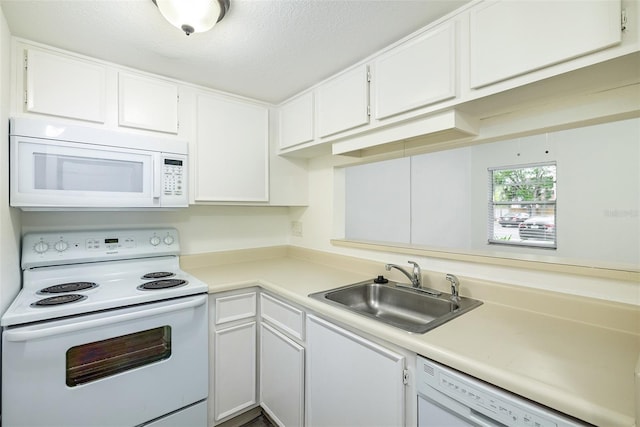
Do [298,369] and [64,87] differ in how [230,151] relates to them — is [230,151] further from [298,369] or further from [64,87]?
[298,369]

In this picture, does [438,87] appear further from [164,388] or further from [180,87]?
[164,388]

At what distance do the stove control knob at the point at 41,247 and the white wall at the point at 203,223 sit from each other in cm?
11

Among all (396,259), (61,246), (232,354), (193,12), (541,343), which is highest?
(193,12)

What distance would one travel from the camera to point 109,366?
4.51 ft

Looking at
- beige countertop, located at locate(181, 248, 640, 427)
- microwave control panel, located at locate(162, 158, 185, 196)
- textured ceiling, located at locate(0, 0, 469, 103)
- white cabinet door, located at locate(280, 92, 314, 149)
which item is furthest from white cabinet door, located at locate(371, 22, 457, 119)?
microwave control panel, located at locate(162, 158, 185, 196)

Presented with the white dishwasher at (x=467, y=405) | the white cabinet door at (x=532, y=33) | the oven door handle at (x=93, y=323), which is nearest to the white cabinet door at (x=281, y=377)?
the oven door handle at (x=93, y=323)

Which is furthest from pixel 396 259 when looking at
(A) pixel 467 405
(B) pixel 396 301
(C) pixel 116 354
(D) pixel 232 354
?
(C) pixel 116 354

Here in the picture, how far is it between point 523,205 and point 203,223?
3.67 meters

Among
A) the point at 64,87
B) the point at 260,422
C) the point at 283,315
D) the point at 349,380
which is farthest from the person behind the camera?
the point at 260,422

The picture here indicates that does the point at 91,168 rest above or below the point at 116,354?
above

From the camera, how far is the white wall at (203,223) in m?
1.71

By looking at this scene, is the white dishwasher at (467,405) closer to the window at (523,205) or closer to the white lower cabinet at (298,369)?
the white lower cabinet at (298,369)

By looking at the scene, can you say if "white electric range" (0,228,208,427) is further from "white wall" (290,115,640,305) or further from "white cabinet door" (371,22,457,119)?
"white cabinet door" (371,22,457,119)

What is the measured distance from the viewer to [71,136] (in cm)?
147
